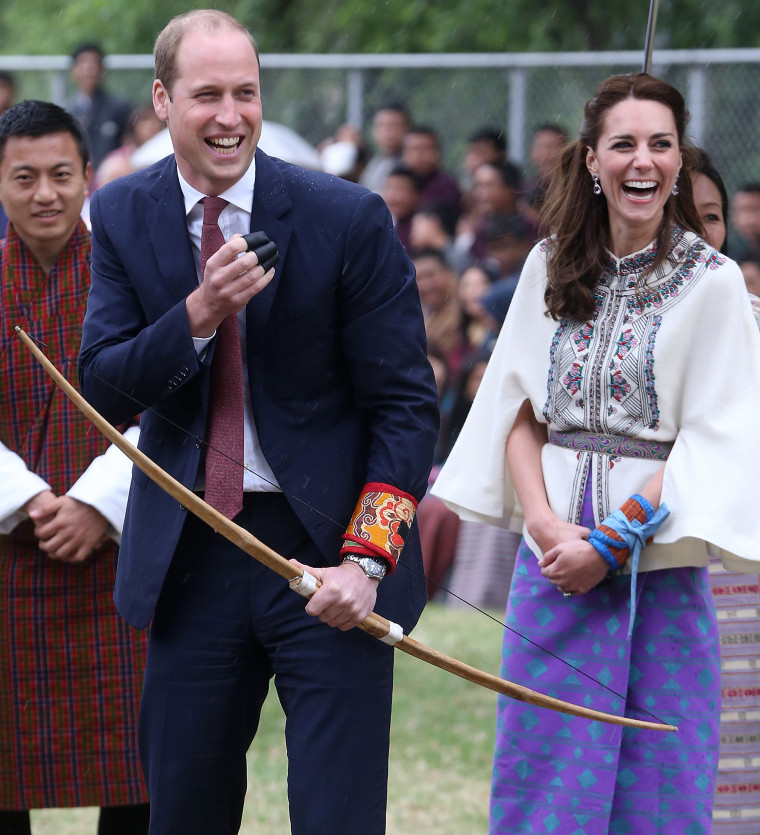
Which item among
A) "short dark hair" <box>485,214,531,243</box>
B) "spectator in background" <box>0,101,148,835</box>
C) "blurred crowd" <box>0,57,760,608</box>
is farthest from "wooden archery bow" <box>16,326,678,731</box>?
"short dark hair" <box>485,214,531,243</box>

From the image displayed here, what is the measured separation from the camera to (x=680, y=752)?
11.7 ft

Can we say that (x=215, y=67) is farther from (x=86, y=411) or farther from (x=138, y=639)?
(x=138, y=639)

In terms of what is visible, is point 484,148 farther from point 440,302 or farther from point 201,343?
point 201,343

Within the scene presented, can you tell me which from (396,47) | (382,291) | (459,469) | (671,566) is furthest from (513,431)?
(396,47)

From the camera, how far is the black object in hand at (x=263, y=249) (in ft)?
9.24

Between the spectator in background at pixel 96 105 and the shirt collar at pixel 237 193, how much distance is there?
24.4ft

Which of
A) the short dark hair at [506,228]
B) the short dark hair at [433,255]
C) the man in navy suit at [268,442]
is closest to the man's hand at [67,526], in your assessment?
the man in navy suit at [268,442]

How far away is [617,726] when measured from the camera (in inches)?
142

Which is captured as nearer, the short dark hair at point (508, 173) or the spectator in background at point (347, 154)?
the short dark hair at point (508, 173)

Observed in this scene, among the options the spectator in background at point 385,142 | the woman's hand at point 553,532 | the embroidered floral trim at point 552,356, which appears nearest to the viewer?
the woman's hand at point 553,532

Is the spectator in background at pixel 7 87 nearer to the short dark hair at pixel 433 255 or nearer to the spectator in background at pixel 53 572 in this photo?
the short dark hair at pixel 433 255

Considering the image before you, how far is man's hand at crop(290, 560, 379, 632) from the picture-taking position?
2.89 meters

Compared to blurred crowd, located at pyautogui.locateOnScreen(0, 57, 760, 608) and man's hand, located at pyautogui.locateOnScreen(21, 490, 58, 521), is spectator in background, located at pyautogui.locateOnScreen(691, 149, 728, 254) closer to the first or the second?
man's hand, located at pyautogui.locateOnScreen(21, 490, 58, 521)

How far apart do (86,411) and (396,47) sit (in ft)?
39.9
